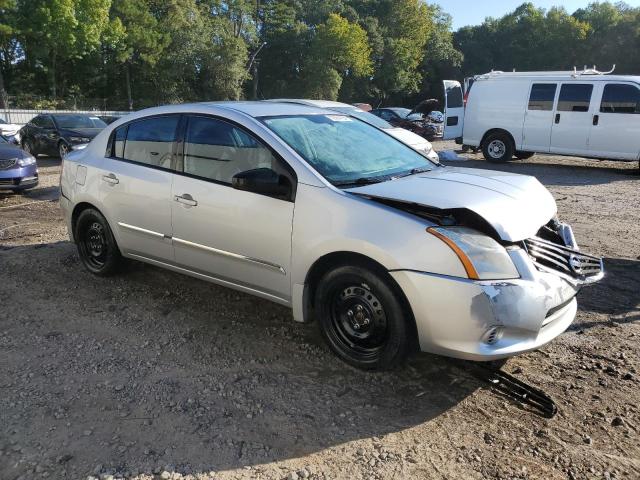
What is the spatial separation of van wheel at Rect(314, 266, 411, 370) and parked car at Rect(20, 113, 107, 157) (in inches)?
546

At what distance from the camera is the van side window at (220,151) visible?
3906 mm

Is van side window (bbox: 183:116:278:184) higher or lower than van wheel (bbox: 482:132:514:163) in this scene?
higher

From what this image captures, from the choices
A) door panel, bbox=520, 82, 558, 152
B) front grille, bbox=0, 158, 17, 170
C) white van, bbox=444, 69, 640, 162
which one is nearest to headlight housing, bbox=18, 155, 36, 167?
front grille, bbox=0, 158, 17, 170

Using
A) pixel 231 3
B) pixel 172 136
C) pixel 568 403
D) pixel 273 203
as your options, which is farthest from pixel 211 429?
pixel 231 3

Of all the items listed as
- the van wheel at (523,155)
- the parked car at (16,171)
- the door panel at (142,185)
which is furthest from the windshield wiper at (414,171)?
the van wheel at (523,155)

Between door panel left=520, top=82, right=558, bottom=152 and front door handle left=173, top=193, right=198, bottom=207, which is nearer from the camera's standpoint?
front door handle left=173, top=193, right=198, bottom=207

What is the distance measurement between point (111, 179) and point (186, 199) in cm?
107

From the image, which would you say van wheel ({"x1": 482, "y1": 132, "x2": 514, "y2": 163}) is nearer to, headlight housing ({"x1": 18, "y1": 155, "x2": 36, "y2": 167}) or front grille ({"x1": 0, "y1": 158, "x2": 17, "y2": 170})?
headlight housing ({"x1": 18, "y1": 155, "x2": 36, "y2": 167})

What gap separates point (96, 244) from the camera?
17.2 feet

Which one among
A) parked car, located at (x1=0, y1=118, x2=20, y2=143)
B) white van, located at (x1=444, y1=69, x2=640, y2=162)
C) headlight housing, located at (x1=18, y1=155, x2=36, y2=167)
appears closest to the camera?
headlight housing, located at (x1=18, y1=155, x2=36, y2=167)

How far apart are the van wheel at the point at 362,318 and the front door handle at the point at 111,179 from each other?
2.34 metres

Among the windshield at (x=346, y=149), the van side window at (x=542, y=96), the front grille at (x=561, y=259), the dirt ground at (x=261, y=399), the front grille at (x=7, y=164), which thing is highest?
the van side window at (x=542, y=96)

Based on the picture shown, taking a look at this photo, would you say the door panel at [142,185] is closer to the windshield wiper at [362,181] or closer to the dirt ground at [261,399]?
the dirt ground at [261,399]

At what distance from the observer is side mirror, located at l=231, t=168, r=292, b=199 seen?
11.9 ft
